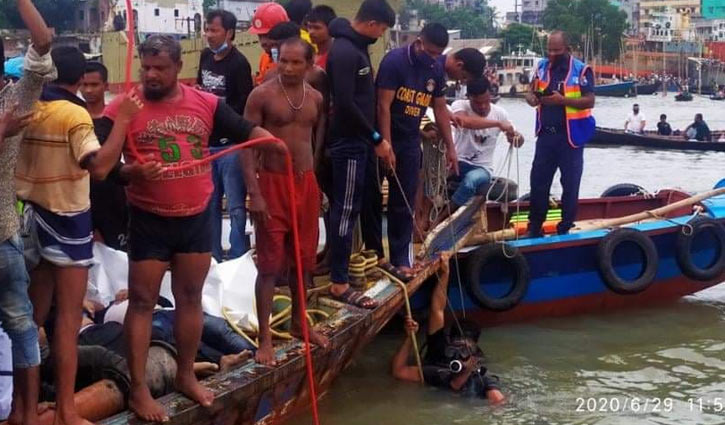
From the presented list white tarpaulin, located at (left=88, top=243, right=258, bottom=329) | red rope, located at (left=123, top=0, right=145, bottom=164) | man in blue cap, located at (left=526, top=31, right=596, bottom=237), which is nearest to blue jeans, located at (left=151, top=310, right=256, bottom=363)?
white tarpaulin, located at (left=88, top=243, right=258, bottom=329)

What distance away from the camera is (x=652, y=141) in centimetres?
2772

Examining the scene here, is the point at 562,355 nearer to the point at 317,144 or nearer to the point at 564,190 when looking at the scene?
the point at 564,190

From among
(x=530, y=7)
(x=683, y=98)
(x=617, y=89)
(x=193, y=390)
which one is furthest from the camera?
(x=530, y=7)

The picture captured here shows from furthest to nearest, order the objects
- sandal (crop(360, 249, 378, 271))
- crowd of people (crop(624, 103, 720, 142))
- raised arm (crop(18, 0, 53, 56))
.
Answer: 1. crowd of people (crop(624, 103, 720, 142))
2. sandal (crop(360, 249, 378, 271))
3. raised arm (crop(18, 0, 53, 56))

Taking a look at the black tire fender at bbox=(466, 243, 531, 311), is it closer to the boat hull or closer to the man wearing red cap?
the boat hull

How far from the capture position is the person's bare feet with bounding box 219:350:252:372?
201 inches

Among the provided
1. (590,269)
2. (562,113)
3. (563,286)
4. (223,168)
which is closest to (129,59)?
(223,168)

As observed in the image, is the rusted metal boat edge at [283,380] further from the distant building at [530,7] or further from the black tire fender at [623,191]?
the distant building at [530,7]

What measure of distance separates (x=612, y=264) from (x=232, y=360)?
4.58 m
